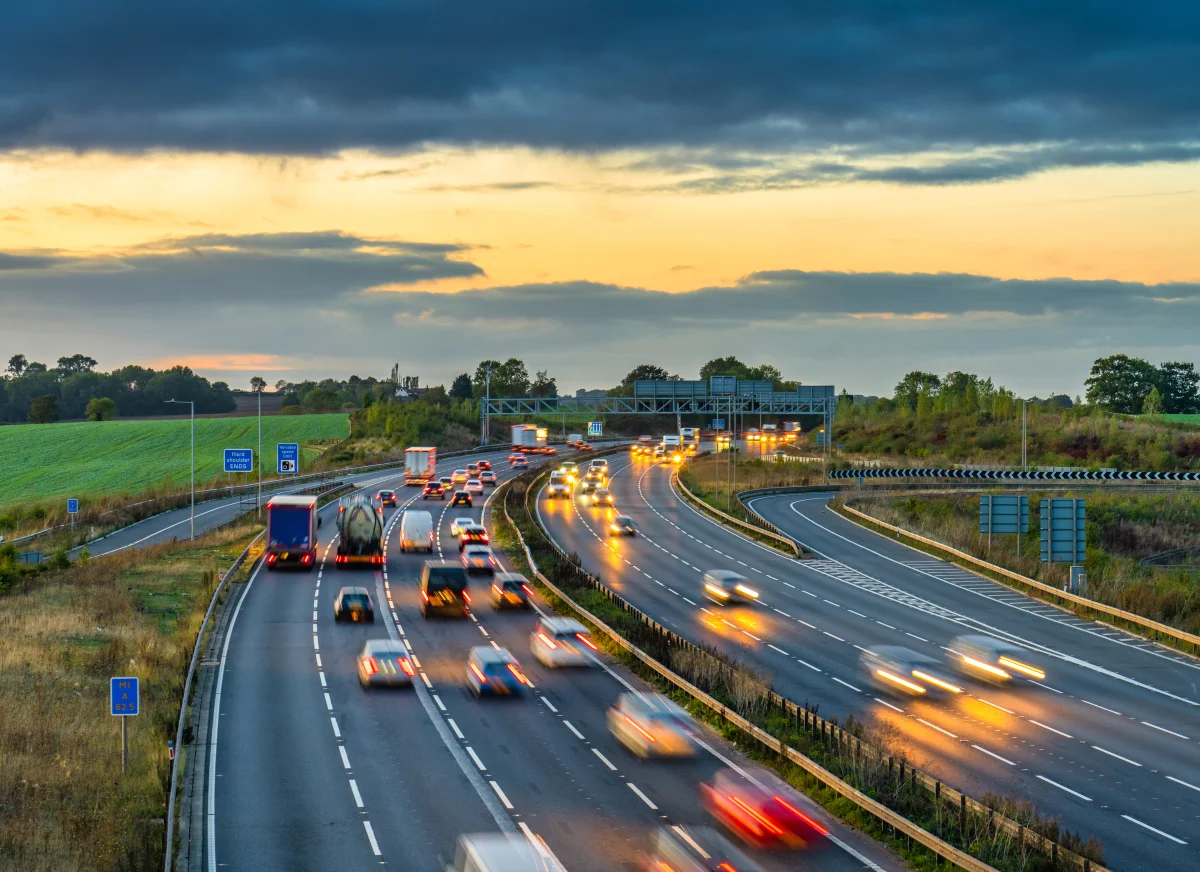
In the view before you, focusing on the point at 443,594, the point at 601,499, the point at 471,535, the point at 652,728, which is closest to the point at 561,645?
the point at 443,594

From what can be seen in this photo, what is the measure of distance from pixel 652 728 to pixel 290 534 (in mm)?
37658

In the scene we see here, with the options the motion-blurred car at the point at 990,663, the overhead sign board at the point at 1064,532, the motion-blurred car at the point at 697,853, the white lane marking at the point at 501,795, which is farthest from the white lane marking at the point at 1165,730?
the overhead sign board at the point at 1064,532

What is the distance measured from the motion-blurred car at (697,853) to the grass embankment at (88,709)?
9.52 m

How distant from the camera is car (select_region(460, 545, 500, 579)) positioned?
61.7 meters

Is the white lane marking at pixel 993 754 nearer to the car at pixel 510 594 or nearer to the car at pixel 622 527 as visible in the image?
the car at pixel 510 594

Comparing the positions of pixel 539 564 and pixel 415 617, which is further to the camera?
pixel 539 564

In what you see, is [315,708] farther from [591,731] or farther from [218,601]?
[218,601]

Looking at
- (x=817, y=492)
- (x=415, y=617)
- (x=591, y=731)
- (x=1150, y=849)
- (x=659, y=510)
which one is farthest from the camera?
(x=817, y=492)

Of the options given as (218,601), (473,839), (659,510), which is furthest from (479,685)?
(659,510)

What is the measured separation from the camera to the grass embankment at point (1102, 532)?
64.8 metres

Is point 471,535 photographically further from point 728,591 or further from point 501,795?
point 501,795

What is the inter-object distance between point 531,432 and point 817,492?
56051 mm

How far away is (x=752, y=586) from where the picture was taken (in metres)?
58.4

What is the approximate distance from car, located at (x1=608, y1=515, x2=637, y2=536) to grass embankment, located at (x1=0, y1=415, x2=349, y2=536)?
43179 mm
